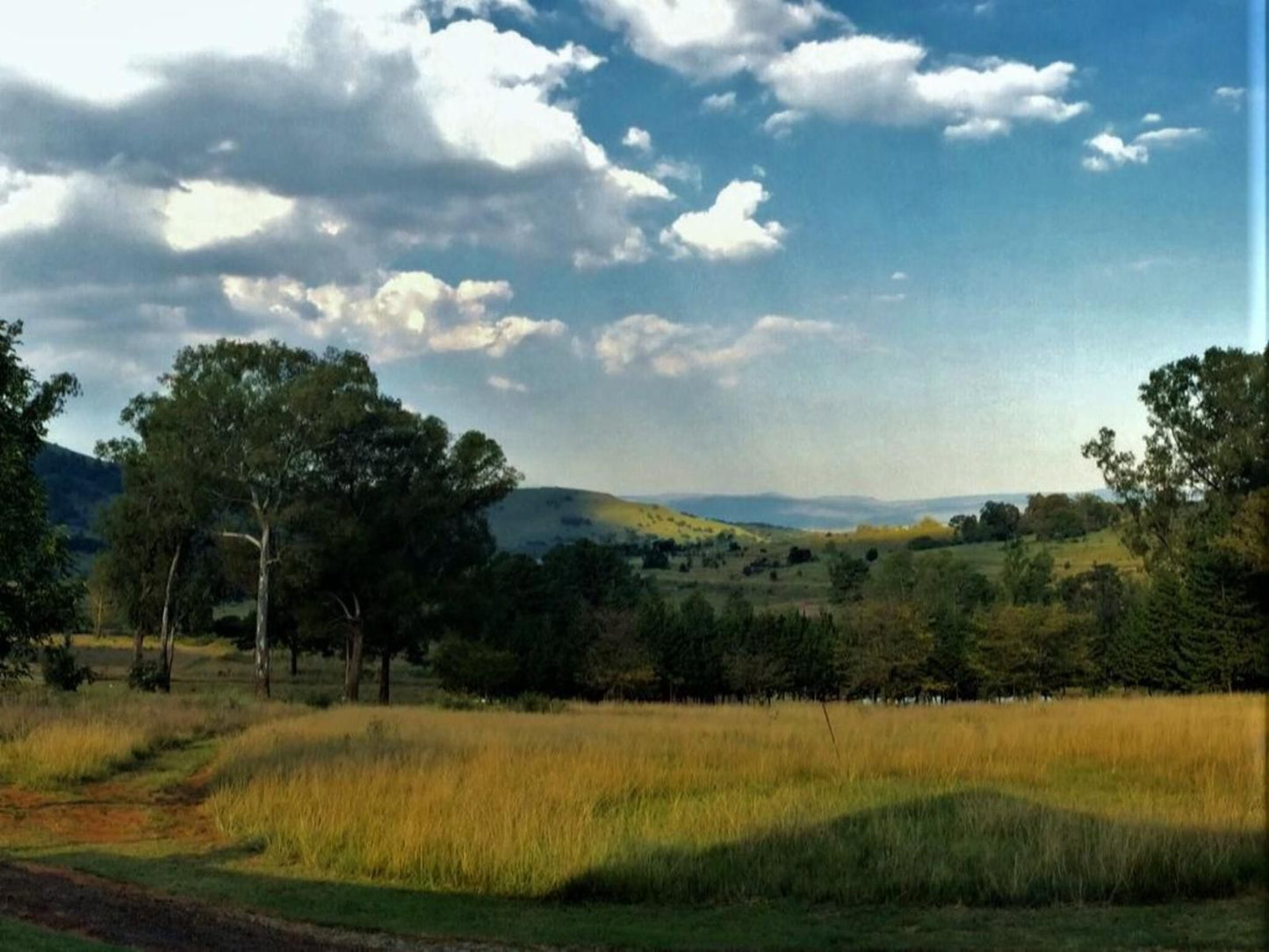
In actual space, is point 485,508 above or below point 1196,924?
above

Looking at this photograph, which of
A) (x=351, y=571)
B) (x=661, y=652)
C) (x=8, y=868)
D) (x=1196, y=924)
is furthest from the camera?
(x=661, y=652)

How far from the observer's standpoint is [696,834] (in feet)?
42.6

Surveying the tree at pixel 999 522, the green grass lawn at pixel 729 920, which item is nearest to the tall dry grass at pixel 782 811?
the green grass lawn at pixel 729 920

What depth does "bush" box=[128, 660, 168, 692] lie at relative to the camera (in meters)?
42.8

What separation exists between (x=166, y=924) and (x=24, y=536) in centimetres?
919

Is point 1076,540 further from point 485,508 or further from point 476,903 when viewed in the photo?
point 476,903

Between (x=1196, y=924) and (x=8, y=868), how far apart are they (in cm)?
1228

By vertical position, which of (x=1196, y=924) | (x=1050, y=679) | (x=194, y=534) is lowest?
(x=1050, y=679)

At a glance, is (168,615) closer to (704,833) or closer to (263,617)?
(263,617)

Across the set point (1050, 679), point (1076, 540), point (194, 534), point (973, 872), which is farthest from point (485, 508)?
point (1076, 540)

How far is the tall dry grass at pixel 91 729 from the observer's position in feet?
64.7

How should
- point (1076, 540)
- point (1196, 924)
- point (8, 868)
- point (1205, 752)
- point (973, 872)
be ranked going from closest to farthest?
point (1196, 924), point (973, 872), point (8, 868), point (1205, 752), point (1076, 540)

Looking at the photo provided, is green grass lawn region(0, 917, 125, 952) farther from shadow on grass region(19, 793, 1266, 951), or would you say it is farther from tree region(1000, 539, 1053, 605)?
tree region(1000, 539, 1053, 605)

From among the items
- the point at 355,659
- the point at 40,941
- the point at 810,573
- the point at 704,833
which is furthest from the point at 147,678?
the point at 810,573
